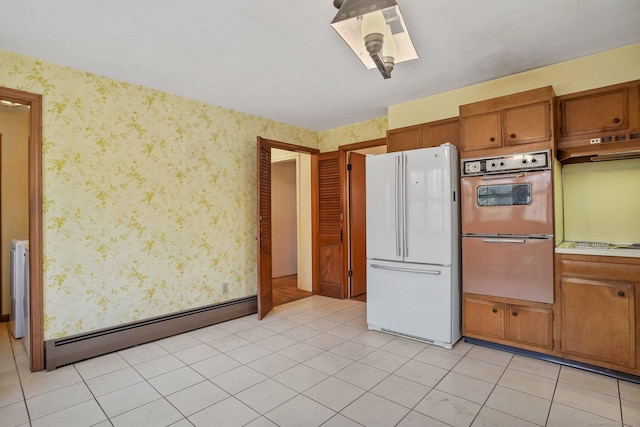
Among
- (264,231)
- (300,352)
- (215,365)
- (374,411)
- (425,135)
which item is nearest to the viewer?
(374,411)

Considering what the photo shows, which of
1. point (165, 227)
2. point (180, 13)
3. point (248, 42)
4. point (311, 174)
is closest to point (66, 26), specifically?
point (180, 13)

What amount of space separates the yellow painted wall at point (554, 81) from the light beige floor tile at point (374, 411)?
2769 mm

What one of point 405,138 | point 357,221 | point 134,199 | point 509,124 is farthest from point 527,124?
point 134,199

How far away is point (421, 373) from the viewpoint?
7.96ft

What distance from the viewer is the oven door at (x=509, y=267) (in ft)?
8.34

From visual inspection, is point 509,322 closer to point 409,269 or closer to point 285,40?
point 409,269

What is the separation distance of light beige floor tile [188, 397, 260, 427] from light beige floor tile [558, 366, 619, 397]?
2.18 meters

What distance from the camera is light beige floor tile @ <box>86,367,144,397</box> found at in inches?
88.9

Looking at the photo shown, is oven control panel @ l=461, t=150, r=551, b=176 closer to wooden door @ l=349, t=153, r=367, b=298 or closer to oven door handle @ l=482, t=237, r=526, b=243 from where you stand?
oven door handle @ l=482, t=237, r=526, b=243

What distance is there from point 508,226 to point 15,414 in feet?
12.1

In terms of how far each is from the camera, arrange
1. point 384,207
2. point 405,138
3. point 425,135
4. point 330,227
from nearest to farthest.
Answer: point 384,207 < point 425,135 < point 405,138 < point 330,227

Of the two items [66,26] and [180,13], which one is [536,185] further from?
[66,26]

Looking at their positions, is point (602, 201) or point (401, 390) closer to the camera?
point (401, 390)

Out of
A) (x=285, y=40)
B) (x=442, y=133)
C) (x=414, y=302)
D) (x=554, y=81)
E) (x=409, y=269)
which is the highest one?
(x=285, y=40)
